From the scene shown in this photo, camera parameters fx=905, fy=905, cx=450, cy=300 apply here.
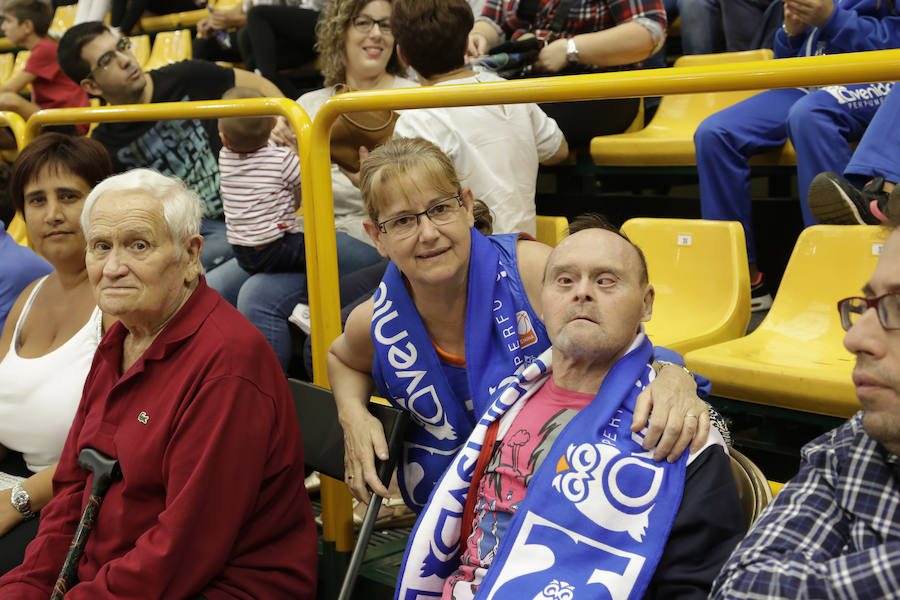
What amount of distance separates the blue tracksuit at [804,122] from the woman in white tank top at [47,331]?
184 cm

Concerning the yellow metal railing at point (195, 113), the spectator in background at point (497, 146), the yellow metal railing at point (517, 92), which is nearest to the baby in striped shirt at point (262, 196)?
the yellow metal railing at point (195, 113)

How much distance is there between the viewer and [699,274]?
2408mm

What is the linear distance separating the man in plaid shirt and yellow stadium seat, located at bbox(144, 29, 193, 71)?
5995 mm

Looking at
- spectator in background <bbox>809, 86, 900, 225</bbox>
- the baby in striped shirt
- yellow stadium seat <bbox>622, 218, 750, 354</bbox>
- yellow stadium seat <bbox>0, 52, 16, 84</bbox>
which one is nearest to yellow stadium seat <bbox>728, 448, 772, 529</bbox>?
yellow stadium seat <bbox>622, 218, 750, 354</bbox>

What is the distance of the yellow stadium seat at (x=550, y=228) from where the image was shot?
7.61 feet

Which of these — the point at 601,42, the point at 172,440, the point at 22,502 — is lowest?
the point at 22,502

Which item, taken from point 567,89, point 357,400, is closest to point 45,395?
point 357,400

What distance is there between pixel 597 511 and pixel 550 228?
3.57 feet

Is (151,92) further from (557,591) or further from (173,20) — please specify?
(557,591)

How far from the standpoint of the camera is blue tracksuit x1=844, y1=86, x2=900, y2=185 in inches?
96.5

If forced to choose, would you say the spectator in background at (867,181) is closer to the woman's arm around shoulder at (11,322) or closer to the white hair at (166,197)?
the white hair at (166,197)

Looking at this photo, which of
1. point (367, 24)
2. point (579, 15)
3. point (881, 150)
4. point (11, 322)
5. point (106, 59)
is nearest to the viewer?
point (881, 150)

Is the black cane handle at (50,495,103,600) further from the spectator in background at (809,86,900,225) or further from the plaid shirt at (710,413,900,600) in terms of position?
the spectator in background at (809,86,900,225)

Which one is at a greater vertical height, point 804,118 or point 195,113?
point 195,113
